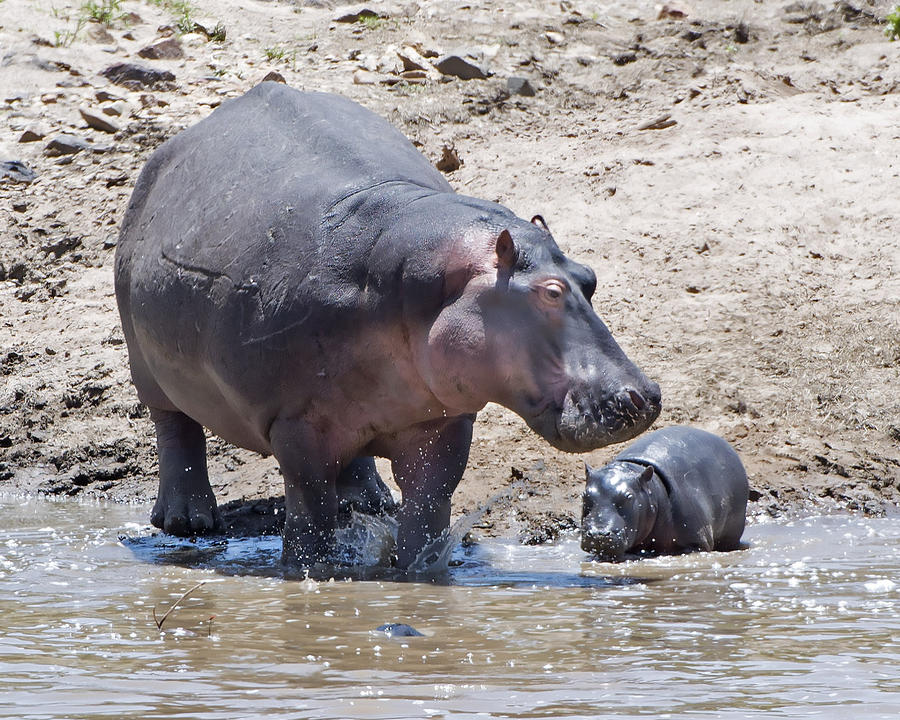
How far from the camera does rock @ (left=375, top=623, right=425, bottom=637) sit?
4.19 meters

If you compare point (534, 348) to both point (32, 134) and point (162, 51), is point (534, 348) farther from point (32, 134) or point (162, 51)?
point (162, 51)

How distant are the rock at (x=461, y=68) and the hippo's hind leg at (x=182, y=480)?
594cm

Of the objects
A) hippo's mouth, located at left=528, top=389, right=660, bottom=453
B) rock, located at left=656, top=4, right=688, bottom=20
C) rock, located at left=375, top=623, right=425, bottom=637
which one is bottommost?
rock, located at left=375, top=623, right=425, bottom=637

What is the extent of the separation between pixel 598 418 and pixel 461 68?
7.88 metres

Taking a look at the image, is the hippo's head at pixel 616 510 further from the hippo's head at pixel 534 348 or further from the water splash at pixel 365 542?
the hippo's head at pixel 534 348

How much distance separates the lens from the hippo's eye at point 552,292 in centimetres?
497

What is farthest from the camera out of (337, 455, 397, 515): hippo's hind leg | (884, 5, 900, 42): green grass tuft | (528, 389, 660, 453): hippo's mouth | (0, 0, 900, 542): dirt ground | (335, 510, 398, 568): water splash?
(884, 5, 900, 42): green grass tuft

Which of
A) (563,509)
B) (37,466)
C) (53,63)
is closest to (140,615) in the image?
(563,509)

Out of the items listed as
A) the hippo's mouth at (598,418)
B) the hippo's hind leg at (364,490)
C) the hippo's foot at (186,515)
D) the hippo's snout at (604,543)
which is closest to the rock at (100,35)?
the hippo's foot at (186,515)

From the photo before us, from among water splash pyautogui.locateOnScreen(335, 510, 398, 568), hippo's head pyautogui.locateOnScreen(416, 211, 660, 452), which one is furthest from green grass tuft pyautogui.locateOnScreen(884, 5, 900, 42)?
hippo's head pyautogui.locateOnScreen(416, 211, 660, 452)

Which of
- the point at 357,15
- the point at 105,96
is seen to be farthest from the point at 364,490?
the point at 357,15

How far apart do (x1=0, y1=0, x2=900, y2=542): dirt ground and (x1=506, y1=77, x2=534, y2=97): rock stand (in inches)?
0.7

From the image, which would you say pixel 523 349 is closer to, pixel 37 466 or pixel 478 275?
pixel 478 275

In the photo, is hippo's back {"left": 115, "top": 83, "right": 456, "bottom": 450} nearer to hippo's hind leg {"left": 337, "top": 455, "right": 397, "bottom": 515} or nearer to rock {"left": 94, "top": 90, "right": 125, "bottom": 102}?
hippo's hind leg {"left": 337, "top": 455, "right": 397, "bottom": 515}
